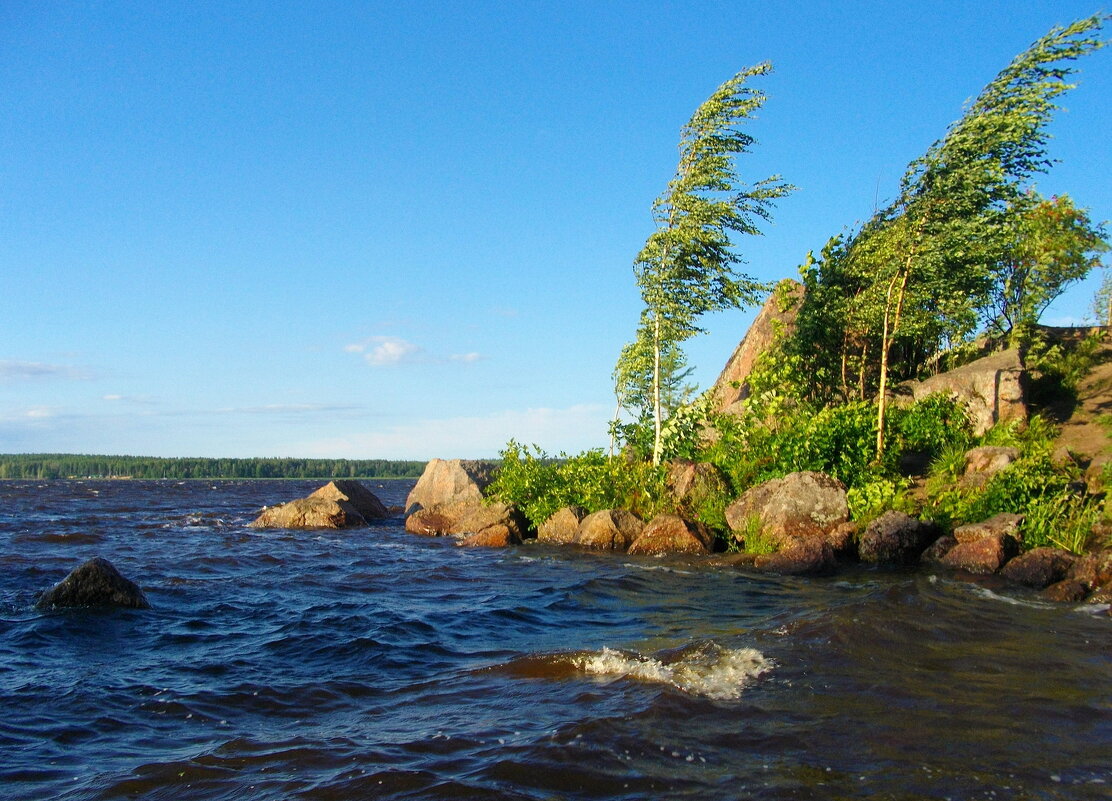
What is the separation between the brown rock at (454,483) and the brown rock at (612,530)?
5.84 metres

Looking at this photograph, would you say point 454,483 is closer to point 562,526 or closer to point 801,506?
point 562,526

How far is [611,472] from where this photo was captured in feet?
65.1

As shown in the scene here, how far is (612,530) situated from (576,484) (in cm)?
295

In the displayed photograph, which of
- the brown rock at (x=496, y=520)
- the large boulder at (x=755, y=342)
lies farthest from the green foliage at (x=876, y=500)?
the brown rock at (x=496, y=520)

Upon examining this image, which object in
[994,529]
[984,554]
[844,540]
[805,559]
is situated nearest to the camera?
[984,554]

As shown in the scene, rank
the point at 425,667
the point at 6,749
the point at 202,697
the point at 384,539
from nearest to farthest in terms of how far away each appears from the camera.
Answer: the point at 6,749
the point at 202,697
the point at 425,667
the point at 384,539

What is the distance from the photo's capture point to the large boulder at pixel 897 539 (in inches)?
542

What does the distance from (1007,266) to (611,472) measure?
1324 centimetres

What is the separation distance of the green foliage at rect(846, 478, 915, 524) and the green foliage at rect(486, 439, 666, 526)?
4.35m

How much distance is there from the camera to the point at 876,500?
15.0m

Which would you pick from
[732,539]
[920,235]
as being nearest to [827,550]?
[732,539]

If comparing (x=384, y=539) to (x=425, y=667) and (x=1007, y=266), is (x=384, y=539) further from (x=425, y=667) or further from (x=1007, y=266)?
(x=1007, y=266)

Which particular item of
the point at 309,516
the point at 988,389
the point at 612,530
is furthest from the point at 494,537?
the point at 988,389

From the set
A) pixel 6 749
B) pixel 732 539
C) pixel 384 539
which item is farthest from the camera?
pixel 384 539
